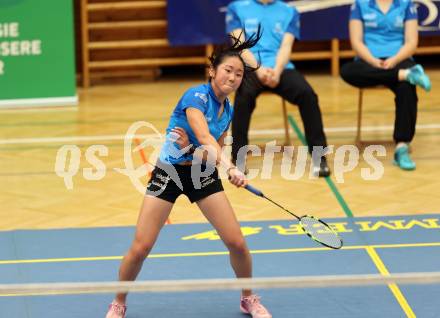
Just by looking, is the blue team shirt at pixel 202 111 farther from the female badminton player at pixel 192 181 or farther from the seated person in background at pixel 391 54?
the seated person in background at pixel 391 54

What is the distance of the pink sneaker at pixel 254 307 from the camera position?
502cm

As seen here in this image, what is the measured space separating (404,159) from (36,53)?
165 inches

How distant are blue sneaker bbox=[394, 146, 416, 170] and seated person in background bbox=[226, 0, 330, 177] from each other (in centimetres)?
61

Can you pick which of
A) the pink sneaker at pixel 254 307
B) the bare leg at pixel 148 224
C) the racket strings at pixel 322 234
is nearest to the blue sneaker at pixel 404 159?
the racket strings at pixel 322 234

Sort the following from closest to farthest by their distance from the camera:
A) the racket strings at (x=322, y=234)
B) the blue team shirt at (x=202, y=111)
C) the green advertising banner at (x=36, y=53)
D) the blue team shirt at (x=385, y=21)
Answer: the blue team shirt at (x=202, y=111) < the racket strings at (x=322, y=234) < the blue team shirt at (x=385, y=21) < the green advertising banner at (x=36, y=53)

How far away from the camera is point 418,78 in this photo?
7.98 meters

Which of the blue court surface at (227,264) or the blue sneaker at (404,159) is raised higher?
the blue sneaker at (404,159)

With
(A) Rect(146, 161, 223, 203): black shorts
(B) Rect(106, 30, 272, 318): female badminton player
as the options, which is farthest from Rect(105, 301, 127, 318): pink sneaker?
(A) Rect(146, 161, 223, 203): black shorts

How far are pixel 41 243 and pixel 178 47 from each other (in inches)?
238

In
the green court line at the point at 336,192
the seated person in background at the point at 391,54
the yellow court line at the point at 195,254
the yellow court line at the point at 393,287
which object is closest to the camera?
the yellow court line at the point at 393,287

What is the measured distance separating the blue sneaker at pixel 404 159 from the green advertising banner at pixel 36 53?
3.86 m

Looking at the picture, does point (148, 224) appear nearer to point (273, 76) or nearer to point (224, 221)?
point (224, 221)

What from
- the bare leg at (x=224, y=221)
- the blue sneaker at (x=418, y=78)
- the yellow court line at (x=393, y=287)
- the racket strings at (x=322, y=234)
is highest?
the blue sneaker at (x=418, y=78)

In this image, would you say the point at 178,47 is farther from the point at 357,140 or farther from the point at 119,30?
the point at 357,140
